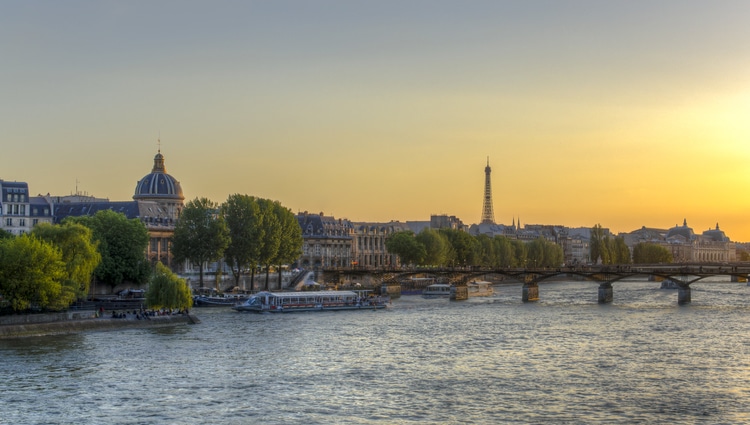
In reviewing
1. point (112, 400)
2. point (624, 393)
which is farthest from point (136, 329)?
point (624, 393)

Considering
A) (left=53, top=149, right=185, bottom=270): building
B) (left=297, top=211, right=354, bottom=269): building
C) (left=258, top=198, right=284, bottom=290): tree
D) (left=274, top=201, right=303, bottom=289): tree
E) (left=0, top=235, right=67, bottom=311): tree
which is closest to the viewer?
(left=0, top=235, right=67, bottom=311): tree

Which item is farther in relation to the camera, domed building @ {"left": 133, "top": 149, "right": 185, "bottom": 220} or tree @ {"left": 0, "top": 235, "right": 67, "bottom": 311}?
domed building @ {"left": 133, "top": 149, "right": 185, "bottom": 220}

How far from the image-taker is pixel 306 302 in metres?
90.2

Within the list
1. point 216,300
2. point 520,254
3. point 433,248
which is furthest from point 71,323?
point 520,254

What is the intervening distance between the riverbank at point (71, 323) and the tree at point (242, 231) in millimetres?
33560

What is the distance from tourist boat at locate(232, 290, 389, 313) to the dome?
5018 cm

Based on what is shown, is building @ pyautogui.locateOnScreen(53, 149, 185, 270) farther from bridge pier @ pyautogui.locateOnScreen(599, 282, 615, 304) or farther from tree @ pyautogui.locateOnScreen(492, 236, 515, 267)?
tree @ pyautogui.locateOnScreen(492, 236, 515, 267)

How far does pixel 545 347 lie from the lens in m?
59.2

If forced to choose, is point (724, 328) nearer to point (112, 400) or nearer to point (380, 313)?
point (380, 313)

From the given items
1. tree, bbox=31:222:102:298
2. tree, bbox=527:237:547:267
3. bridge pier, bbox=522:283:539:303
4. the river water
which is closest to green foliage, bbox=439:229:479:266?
tree, bbox=527:237:547:267

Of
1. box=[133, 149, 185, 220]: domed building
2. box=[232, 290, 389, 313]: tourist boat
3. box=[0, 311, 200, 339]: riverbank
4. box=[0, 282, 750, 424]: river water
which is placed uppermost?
box=[133, 149, 185, 220]: domed building

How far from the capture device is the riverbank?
198ft

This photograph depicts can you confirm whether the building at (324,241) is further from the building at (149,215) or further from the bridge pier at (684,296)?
the bridge pier at (684,296)

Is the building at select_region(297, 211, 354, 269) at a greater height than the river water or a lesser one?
greater
